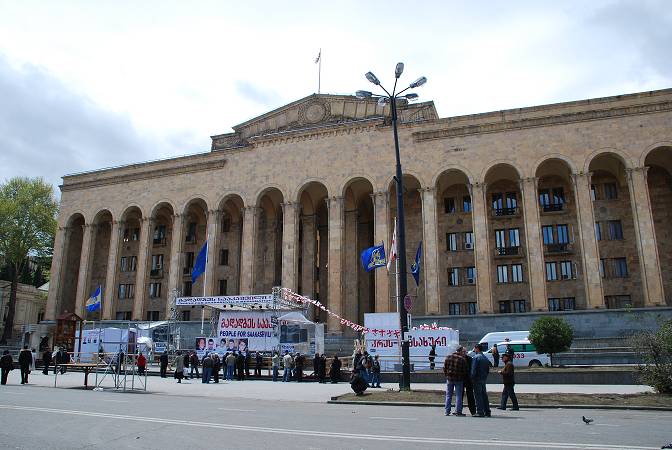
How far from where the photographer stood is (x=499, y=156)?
117ft

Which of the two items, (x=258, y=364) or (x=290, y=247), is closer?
(x=258, y=364)

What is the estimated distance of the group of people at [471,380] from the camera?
11.8 meters

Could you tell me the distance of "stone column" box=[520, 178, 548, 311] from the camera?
32656mm

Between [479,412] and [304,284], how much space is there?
31.2 m

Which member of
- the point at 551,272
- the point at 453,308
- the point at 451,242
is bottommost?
the point at 453,308

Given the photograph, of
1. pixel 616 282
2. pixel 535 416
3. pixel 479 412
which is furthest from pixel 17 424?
pixel 616 282

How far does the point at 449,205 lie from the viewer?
40.3 m

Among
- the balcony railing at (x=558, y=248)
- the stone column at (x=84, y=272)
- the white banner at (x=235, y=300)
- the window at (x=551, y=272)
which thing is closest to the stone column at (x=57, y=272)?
the stone column at (x=84, y=272)

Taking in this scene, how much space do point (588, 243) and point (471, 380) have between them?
23776 millimetres

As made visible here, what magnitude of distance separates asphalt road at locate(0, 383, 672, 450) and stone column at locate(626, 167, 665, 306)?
21575 mm

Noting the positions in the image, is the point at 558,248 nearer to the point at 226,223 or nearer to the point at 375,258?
the point at 375,258

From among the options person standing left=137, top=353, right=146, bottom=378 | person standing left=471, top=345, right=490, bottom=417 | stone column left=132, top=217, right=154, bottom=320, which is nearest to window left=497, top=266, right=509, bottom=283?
person standing left=137, top=353, right=146, bottom=378

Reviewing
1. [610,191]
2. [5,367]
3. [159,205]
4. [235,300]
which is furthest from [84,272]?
[610,191]

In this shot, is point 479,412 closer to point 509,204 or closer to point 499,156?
point 499,156
